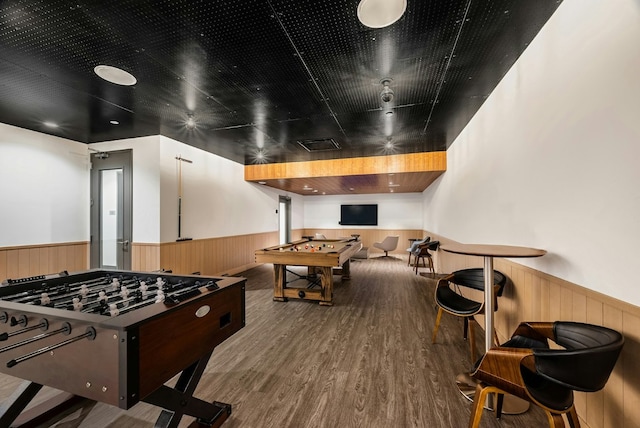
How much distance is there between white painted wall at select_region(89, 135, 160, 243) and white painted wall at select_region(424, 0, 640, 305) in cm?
480

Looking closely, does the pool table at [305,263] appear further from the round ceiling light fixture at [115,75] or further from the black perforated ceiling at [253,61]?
the round ceiling light fixture at [115,75]

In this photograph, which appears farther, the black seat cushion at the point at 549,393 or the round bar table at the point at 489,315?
the round bar table at the point at 489,315

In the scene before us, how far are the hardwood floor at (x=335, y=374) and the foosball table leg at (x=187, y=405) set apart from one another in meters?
0.12

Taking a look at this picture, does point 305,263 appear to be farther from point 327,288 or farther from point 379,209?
point 379,209

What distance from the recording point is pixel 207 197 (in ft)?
17.5

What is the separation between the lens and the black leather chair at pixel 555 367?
111 cm

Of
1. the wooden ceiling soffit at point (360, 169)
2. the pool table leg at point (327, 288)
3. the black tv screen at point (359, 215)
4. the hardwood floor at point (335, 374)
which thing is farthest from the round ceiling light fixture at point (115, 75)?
the black tv screen at point (359, 215)

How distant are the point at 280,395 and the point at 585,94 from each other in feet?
9.19

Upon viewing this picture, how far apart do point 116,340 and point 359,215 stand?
360 inches

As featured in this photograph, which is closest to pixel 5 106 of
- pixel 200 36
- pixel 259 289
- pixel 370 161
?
pixel 200 36

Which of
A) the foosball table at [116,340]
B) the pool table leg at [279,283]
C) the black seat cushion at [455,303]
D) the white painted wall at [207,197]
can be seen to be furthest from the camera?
the white painted wall at [207,197]

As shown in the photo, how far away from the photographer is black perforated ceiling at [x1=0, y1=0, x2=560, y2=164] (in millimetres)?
1733

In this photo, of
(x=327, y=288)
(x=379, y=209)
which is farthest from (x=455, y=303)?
(x=379, y=209)

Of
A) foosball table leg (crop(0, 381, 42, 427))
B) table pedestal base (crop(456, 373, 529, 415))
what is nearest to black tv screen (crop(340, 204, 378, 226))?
table pedestal base (crop(456, 373, 529, 415))
